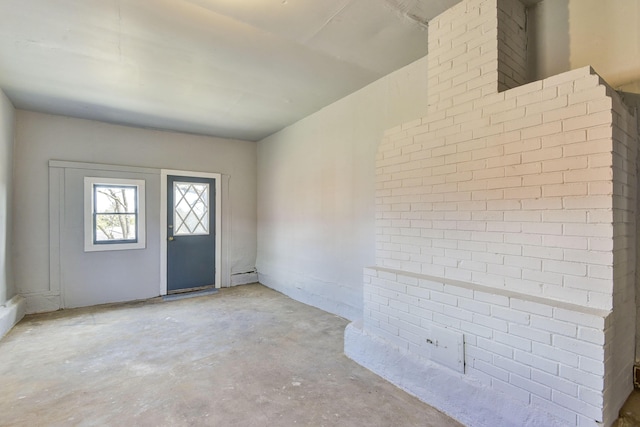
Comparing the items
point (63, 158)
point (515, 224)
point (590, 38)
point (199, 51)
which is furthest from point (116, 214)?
point (590, 38)

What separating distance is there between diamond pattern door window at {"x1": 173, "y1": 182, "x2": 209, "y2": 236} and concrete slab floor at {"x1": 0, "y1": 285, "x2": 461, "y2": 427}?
1747mm

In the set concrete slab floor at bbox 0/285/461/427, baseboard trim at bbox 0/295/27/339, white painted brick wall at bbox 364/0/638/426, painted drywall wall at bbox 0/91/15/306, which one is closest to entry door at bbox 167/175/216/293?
concrete slab floor at bbox 0/285/461/427

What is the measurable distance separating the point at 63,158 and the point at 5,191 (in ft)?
2.84

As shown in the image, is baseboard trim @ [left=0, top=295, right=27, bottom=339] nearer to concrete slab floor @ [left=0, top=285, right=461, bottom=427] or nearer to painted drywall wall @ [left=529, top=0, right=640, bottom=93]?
concrete slab floor @ [left=0, top=285, right=461, bottom=427]

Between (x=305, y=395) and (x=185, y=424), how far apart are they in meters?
0.83

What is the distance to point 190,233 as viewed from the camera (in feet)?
18.2

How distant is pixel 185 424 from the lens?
6.66ft

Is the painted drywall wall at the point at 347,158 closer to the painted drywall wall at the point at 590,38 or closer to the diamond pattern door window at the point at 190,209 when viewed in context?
the painted drywall wall at the point at 590,38

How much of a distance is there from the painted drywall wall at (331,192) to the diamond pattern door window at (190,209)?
112cm

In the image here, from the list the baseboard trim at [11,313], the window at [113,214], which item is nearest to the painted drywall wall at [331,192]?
the window at [113,214]

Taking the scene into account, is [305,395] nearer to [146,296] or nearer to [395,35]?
[395,35]

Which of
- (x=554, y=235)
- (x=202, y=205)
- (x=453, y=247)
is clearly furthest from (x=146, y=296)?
(x=554, y=235)

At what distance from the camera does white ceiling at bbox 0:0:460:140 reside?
2334 mm

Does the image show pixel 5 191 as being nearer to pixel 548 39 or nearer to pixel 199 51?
pixel 199 51
